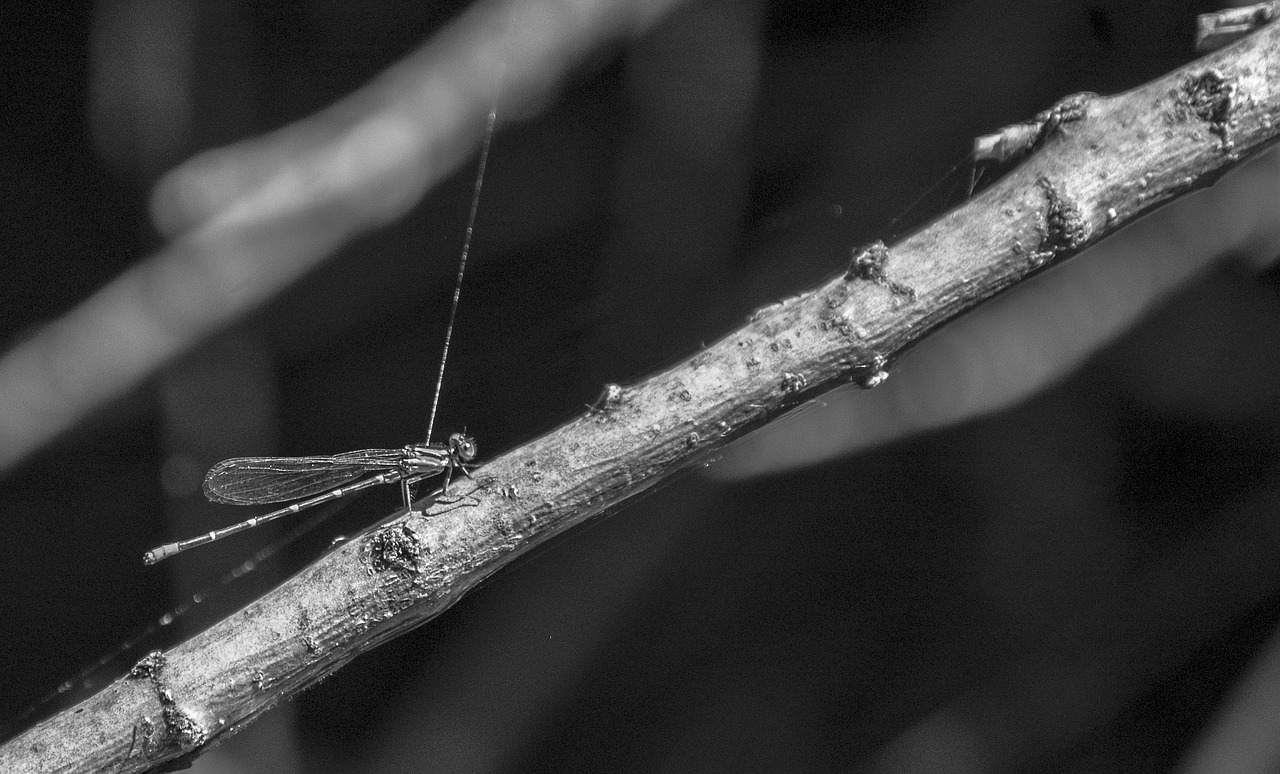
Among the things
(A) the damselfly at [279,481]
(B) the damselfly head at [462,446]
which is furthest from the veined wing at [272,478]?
(B) the damselfly head at [462,446]

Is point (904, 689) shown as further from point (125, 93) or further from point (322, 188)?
point (125, 93)

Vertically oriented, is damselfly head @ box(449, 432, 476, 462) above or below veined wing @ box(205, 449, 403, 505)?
below

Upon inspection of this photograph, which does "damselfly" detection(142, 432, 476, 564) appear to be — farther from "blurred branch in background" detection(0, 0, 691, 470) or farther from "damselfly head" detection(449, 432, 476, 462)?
"blurred branch in background" detection(0, 0, 691, 470)

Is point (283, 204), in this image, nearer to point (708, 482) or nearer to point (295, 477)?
point (295, 477)

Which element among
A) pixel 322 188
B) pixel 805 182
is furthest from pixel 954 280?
pixel 322 188

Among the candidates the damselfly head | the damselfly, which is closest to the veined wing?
the damselfly

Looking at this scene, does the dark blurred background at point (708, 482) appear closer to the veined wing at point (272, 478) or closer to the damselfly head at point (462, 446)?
the veined wing at point (272, 478)

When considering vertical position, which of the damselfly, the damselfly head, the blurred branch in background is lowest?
the damselfly head
